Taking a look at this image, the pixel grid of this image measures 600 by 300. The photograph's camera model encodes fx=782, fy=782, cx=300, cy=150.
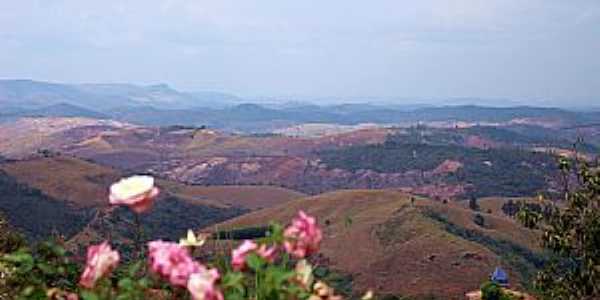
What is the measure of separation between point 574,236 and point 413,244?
5743 centimetres

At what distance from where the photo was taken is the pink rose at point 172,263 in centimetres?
283

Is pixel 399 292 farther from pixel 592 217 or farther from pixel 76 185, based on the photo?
pixel 76 185

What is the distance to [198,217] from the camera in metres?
97.3

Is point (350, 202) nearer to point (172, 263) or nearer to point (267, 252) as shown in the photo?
point (267, 252)

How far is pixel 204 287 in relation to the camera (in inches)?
105

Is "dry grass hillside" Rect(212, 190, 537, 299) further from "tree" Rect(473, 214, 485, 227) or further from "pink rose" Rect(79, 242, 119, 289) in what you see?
"pink rose" Rect(79, 242, 119, 289)

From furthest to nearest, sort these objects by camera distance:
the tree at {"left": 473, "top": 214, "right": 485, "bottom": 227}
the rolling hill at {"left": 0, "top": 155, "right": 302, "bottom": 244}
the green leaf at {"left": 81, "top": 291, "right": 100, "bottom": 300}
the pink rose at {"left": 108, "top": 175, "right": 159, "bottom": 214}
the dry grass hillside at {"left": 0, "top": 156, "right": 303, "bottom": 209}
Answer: the dry grass hillside at {"left": 0, "top": 156, "right": 303, "bottom": 209} → the tree at {"left": 473, "top": 214, "right": 485, "bottom": 227} → the rolling hill at {"left": 0, "top": 155, "right": 302, "bottom": 244} → the pink rose at {"left": 108, "top": 175, "right": 159, "bottom": 214} → the green leaf at {"left": 81, "top": 291, "right": 100, "bottom": 300}

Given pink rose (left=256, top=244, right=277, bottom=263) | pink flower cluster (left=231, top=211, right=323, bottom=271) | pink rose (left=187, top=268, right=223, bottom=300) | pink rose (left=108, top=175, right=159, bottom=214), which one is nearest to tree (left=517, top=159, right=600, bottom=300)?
pink flower cluster (left=231, top=211, right=323, bottom=271)

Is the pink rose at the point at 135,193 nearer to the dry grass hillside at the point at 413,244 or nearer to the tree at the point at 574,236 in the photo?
the tree at the point at 574,236

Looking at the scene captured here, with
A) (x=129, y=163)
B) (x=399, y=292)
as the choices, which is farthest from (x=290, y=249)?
(x=129, y=163)

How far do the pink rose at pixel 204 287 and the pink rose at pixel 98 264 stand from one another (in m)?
0.44

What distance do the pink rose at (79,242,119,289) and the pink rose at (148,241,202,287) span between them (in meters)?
0.18

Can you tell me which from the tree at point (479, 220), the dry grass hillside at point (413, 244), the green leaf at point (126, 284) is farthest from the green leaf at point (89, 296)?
the tree at point (479, 220)

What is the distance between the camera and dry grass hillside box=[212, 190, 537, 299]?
6034 centimetres
